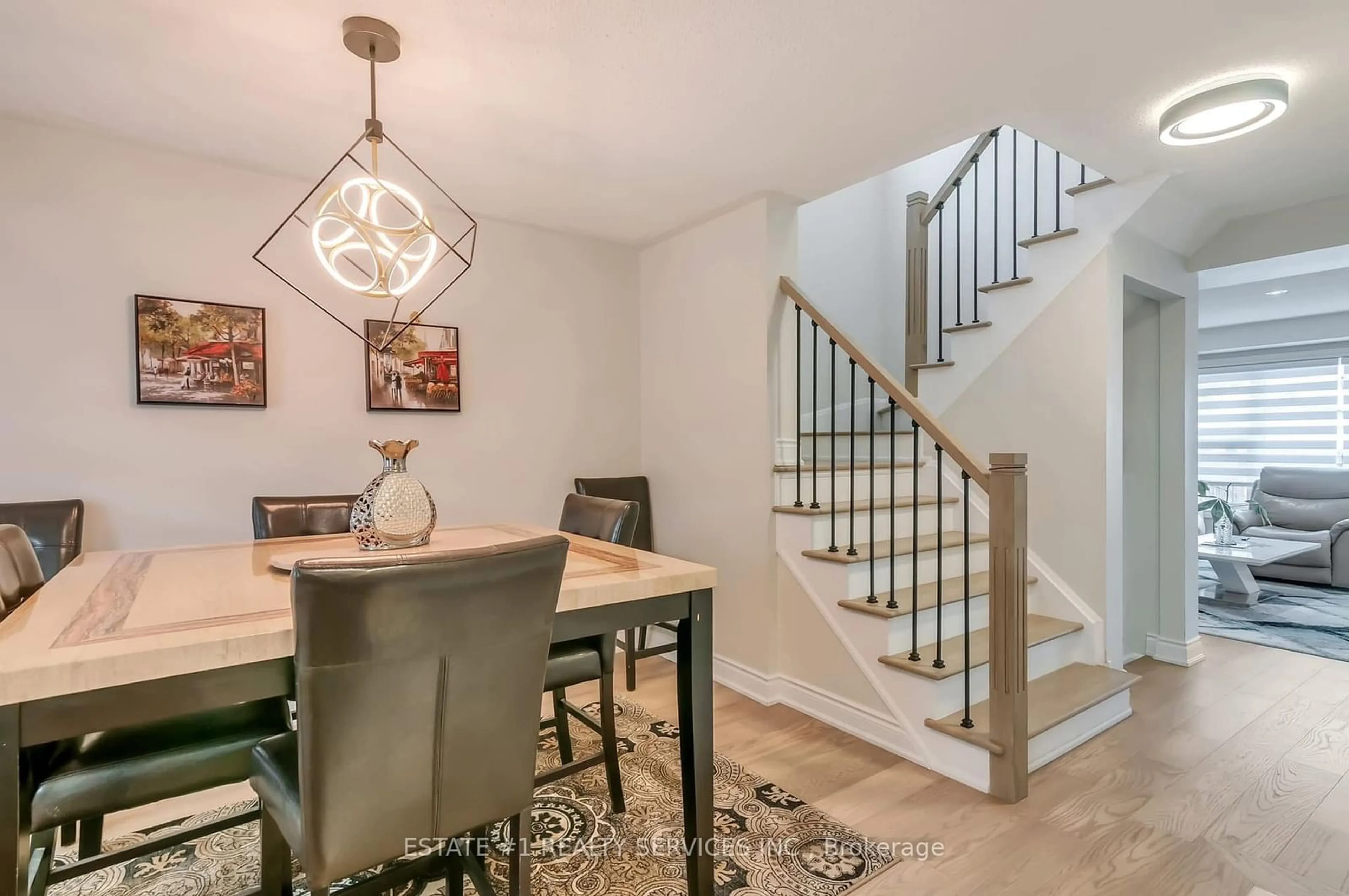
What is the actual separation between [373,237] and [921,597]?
243 centimetres

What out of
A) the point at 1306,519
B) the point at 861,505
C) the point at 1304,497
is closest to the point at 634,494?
the point at 861,505

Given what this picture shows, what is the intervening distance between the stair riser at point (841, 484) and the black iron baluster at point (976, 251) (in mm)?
1020

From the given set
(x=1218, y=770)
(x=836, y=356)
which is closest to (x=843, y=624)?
(x=1218, y=770)

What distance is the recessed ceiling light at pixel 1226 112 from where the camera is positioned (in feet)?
6.49

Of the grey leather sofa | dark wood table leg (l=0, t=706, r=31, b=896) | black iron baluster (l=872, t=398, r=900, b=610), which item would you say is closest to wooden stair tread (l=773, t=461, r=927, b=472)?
black iron baluster (l=872, t=398, r=900, b=610)

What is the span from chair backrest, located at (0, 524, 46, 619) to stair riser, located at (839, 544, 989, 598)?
242cm

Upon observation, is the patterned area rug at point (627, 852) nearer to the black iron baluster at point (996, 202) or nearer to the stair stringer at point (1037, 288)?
the stair stringer at point (1037, 288)

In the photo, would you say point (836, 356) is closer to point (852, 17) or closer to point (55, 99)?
point (852, 17)

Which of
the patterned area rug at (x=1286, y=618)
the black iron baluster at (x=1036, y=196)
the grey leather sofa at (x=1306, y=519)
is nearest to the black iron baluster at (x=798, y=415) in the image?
the black iron baluster at (x=1036, y=196)

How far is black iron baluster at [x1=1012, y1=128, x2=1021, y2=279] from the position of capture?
340cm

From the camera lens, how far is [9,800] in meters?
0.90

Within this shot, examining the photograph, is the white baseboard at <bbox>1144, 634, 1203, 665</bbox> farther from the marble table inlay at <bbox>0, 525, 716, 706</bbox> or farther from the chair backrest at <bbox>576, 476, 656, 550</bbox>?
the marble table inlay at <bbox>0, 525, 716, 706</bbox>

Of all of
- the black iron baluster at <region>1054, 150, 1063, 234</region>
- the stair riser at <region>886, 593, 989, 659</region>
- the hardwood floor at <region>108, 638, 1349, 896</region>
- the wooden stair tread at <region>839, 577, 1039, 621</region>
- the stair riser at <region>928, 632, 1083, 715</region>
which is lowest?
the hardwood floor at <region>108, 638, 1349, 896</region>

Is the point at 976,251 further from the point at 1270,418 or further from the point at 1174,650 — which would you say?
the point at 1270,418
